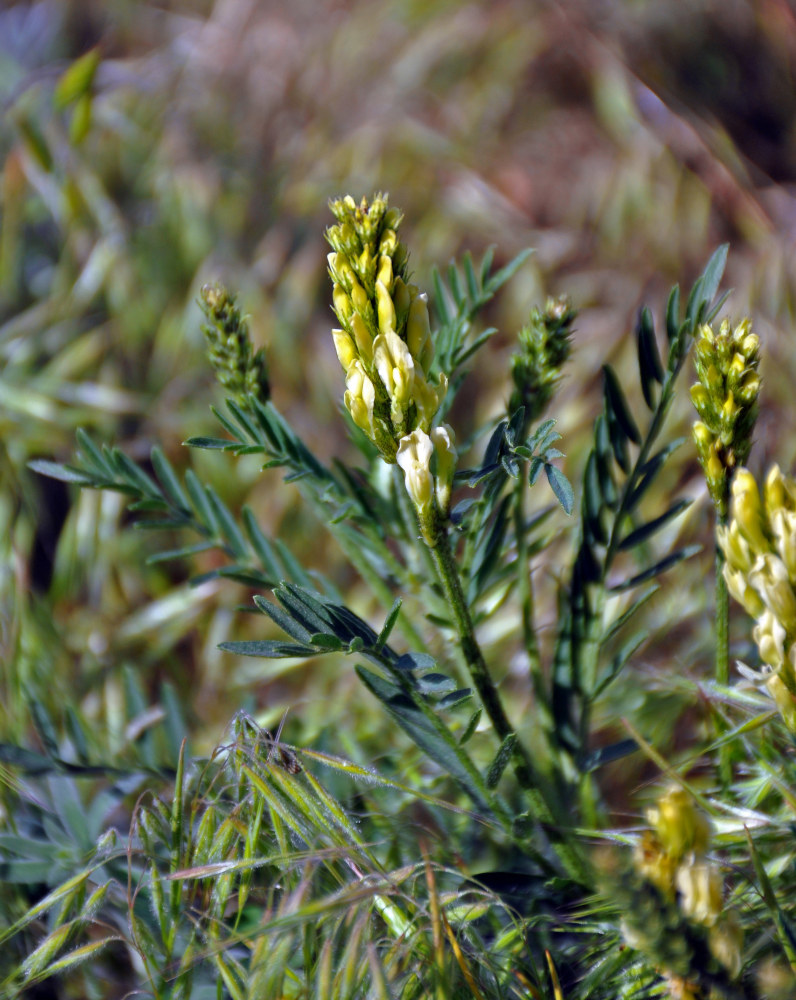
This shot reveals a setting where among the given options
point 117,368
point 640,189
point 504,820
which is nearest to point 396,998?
point 504,820

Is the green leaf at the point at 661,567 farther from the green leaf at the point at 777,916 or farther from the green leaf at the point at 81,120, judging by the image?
the green leaf at the point at 81,120

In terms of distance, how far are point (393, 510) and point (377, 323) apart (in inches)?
6.8


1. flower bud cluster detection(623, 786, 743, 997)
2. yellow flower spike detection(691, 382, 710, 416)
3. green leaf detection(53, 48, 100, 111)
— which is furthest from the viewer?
green leaf detection(53, 48, 100, 111)

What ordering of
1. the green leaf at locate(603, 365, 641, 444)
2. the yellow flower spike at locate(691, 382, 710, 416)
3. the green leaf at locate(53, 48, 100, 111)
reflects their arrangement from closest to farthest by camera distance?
the yellow flower spike at locate(691, 382, 710, 416) < the green leaf at locate(603, 365, 641, 444) < the green leaf at locate(53, 48, 100, 111)

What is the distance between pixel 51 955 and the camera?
0.45m

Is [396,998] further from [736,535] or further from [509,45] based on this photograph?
[509,45]

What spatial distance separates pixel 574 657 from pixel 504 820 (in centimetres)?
11

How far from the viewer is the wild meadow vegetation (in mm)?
409

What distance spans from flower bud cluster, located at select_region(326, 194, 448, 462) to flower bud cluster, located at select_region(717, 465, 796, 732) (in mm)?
156

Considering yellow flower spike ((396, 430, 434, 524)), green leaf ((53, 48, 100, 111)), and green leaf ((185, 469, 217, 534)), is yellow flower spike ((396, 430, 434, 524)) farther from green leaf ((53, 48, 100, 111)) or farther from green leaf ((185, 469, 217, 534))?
green leaf ((53, 48, 100, 111))

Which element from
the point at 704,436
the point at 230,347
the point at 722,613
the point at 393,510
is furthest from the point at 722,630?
the point at 230,347

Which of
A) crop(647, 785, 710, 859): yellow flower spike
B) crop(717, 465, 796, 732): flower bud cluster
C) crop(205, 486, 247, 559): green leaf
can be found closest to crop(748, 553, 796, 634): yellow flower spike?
crop(717, 465, 796, 732): flower bud cluster

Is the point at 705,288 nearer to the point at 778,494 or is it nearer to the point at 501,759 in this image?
the point at 778,494

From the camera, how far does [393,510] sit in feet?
1.80
